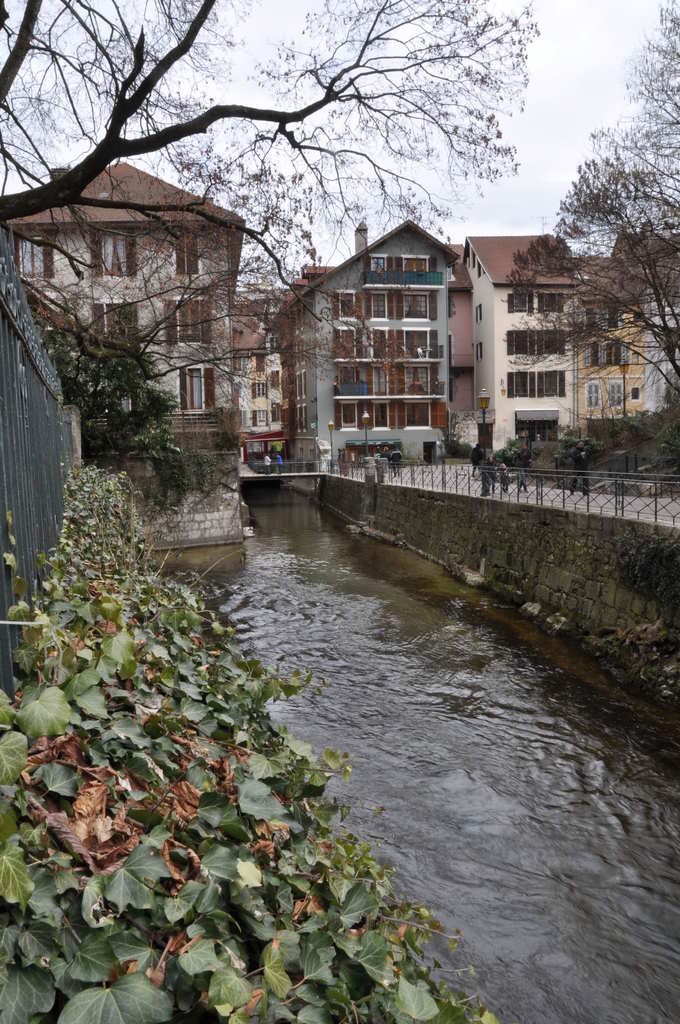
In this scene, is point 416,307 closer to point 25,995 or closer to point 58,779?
point 58,779

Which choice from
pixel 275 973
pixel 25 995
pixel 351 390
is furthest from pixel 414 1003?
pixel 351 390

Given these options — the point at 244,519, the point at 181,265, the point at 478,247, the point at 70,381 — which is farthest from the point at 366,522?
the point at 478,247

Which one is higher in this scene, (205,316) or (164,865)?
(205,316)

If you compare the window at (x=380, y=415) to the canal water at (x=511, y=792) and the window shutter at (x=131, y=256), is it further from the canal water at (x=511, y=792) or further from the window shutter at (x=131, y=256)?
the window shutter at (x=131, y=256)

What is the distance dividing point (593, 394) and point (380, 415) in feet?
41.4

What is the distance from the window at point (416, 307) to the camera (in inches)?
1873

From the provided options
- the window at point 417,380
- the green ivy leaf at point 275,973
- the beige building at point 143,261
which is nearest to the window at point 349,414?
the window at point 417,380

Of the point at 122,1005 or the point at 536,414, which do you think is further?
the point at 536,414

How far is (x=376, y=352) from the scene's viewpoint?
11445 mm

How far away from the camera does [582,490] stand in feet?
49.9

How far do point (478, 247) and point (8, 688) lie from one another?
50.7 m

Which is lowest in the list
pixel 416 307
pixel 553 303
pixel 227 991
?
pixel 227 991

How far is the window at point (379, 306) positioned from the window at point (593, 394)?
12.8 metres

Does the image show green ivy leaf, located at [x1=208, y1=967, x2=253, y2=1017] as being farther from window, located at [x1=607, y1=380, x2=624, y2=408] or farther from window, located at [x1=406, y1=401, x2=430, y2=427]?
window, located at [x1=406, y1=401, x2=430, y2=427]
